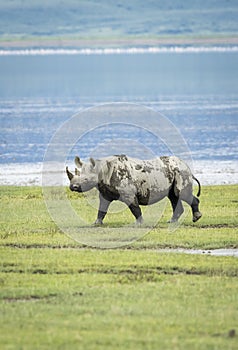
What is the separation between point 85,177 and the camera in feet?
69.4

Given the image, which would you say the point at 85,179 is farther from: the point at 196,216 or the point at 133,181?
the point at 196,216

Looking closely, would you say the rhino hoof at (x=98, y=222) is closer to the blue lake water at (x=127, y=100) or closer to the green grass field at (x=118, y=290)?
the green grass field at (x=118, y=290)

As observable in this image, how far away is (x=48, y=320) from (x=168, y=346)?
1.83 meters

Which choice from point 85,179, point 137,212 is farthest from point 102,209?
point 85,179

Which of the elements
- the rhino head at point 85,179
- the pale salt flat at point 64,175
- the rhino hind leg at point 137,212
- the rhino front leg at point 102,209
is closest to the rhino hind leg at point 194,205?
the rhino hind leg at point 137,212

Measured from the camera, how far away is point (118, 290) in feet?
51.6

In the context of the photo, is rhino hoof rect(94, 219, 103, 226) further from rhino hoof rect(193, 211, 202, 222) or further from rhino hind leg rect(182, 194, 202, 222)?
rhino hoof rect(193, 211, 202, 222)

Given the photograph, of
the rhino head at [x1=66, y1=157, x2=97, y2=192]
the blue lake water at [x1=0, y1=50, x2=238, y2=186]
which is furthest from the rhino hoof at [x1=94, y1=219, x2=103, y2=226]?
the blue lake water at [x1=0, y1=50, x2=238, y2=186]

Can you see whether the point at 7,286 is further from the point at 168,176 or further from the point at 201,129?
the point at 201,129

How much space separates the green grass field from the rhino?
490mm

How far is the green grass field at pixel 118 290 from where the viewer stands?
43.4 feet

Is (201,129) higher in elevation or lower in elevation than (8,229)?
higher

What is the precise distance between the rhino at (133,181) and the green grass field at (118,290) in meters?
0.49

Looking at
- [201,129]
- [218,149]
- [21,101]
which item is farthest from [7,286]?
[21,101]
